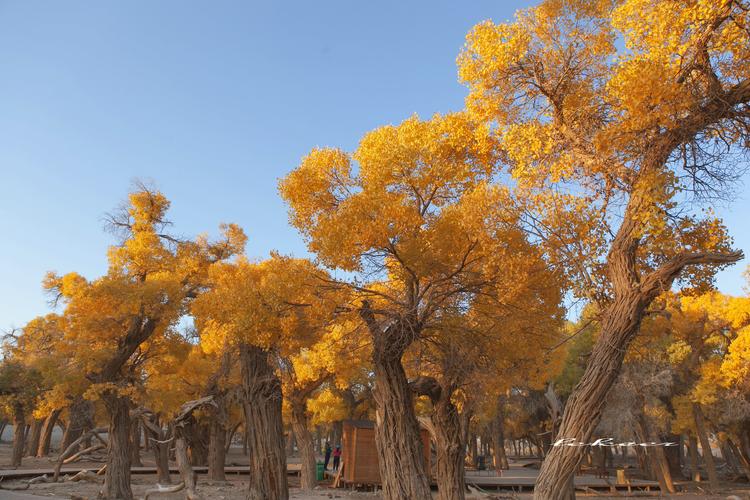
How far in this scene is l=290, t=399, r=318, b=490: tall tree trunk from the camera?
20188mm

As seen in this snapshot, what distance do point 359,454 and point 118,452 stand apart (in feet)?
32.3

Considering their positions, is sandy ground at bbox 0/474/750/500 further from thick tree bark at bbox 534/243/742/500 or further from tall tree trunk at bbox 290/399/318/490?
thick tree bark at bbox 534/243/742/500

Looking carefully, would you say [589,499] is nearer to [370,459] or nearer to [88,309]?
[370,459]

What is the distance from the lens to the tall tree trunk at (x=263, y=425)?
37.6 feet

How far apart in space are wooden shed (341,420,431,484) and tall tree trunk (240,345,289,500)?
33.8ft

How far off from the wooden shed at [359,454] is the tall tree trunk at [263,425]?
33.8 feet

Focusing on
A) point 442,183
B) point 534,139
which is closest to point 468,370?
point 442,183

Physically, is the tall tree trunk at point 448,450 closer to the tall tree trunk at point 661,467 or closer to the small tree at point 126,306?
the small tree at point 126,306

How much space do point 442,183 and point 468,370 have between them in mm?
4419

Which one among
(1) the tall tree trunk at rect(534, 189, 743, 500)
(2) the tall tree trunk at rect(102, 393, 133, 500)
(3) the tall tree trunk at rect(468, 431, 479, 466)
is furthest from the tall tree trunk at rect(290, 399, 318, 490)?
(3) the tall tree trunk at rect(468, 431, 479, 466)

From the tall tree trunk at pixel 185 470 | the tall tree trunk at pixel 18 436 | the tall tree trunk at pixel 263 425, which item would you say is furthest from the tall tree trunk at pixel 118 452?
the tall tree trunk at pixel 18 436

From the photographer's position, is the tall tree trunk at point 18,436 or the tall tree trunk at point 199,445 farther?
the tall tree trunk at point 199,445

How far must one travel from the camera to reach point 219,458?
23953mm

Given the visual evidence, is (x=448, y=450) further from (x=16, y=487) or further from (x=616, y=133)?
(x=16, y=487)
